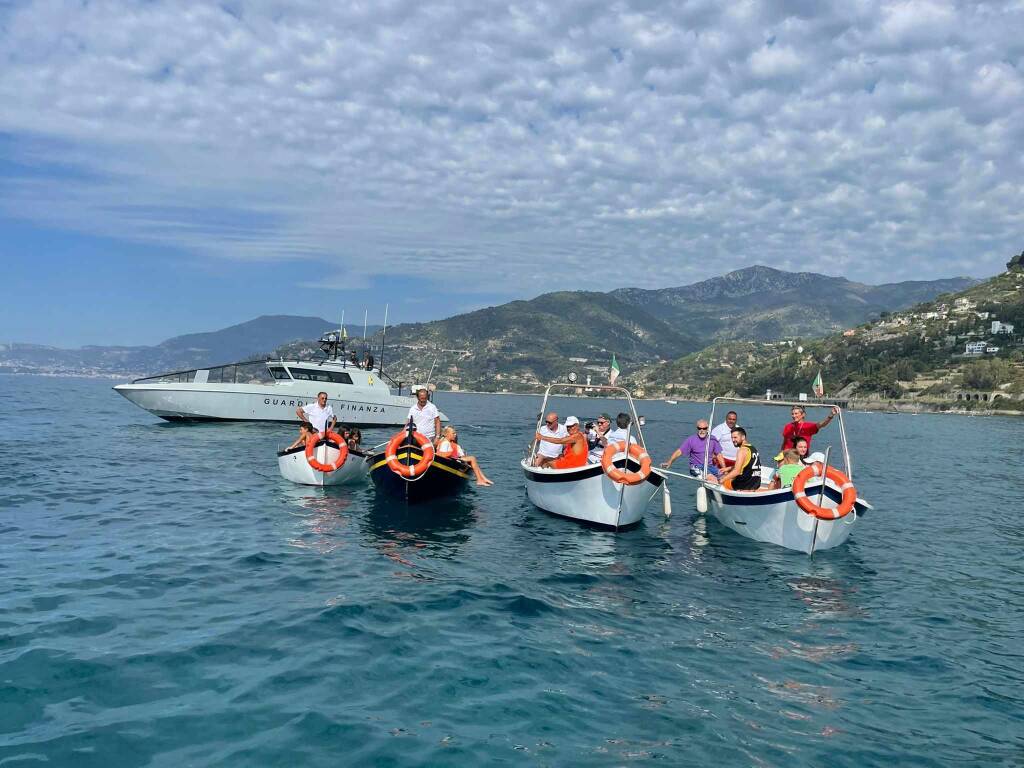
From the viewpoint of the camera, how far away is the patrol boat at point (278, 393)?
133 feet

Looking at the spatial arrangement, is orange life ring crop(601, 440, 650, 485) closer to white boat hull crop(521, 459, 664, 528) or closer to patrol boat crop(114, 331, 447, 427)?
white boat hull crop(521, 459, 664, 528)

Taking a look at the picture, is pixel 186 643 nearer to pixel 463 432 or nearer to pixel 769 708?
pixel 769 708

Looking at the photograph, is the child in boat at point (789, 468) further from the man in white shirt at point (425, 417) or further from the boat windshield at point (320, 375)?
the boat windshield at point (320, 375)

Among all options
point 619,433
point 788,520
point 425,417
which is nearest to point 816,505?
point 788,520

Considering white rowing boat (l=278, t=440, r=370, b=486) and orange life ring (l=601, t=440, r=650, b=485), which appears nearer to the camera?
orange life ring (l=601, t=440, r=650, b=485)

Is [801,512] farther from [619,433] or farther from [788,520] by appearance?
[619,433]

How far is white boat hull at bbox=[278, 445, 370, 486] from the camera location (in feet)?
67.6

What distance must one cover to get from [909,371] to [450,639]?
21049 cm

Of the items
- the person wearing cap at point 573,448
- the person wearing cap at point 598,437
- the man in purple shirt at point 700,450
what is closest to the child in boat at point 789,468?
the man in purple shirt at point 700,450

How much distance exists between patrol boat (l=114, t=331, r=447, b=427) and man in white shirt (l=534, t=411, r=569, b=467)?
80.8 feet

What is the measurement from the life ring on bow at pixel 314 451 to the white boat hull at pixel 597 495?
6877 millimetres

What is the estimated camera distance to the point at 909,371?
186 meters

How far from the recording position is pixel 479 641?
8812mm

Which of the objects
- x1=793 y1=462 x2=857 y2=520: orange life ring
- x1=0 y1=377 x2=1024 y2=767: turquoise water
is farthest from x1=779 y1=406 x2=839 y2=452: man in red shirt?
x1=0 y1=377 x2=1024 y2=767: turquoise water
